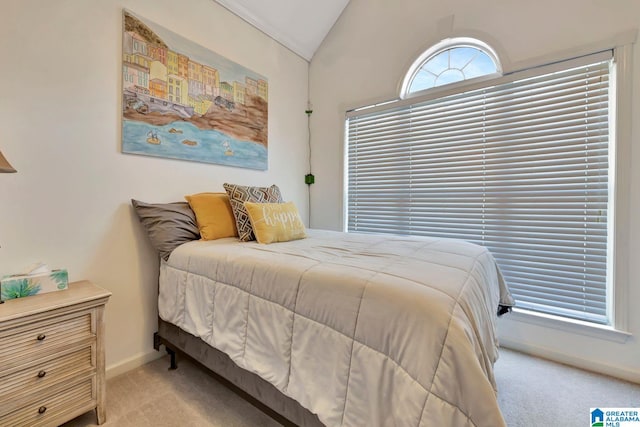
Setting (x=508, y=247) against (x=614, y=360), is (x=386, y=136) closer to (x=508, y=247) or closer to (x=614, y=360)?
(x=508, y=247)

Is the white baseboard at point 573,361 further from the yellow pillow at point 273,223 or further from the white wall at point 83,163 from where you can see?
the white wall at point 83,163

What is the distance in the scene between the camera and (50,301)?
1.22 metres

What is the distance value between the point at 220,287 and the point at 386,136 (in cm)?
214

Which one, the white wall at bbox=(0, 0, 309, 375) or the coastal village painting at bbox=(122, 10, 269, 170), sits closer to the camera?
the white wall at bbox=(0, 0, 309, 375)

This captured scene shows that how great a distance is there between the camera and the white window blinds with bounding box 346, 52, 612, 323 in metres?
1.80

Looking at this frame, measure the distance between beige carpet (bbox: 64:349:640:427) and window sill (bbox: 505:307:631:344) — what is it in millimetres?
249

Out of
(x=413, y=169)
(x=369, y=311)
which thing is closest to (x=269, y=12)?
(x=413, y=169)

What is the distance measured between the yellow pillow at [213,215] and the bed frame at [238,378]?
636 mm

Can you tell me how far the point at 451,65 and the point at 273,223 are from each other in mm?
2117

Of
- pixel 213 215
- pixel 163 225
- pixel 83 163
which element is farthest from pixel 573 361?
pixel 83 163

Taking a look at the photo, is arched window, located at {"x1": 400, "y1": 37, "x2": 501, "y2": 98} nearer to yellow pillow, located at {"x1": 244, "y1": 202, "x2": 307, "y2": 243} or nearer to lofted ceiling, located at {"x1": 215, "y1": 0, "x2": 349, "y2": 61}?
lofted ceiling, located at {"x1": 215, "y1": 0, "x2": 349, "y2": 61}

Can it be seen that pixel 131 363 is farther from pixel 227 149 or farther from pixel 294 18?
pixel 294 18

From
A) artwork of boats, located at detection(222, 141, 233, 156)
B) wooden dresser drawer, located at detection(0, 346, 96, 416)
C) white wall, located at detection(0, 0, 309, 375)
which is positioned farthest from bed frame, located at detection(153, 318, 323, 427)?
artwork of boats, located at detection(222, 141, 233, 156)

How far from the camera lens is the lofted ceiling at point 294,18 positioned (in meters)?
2.45
